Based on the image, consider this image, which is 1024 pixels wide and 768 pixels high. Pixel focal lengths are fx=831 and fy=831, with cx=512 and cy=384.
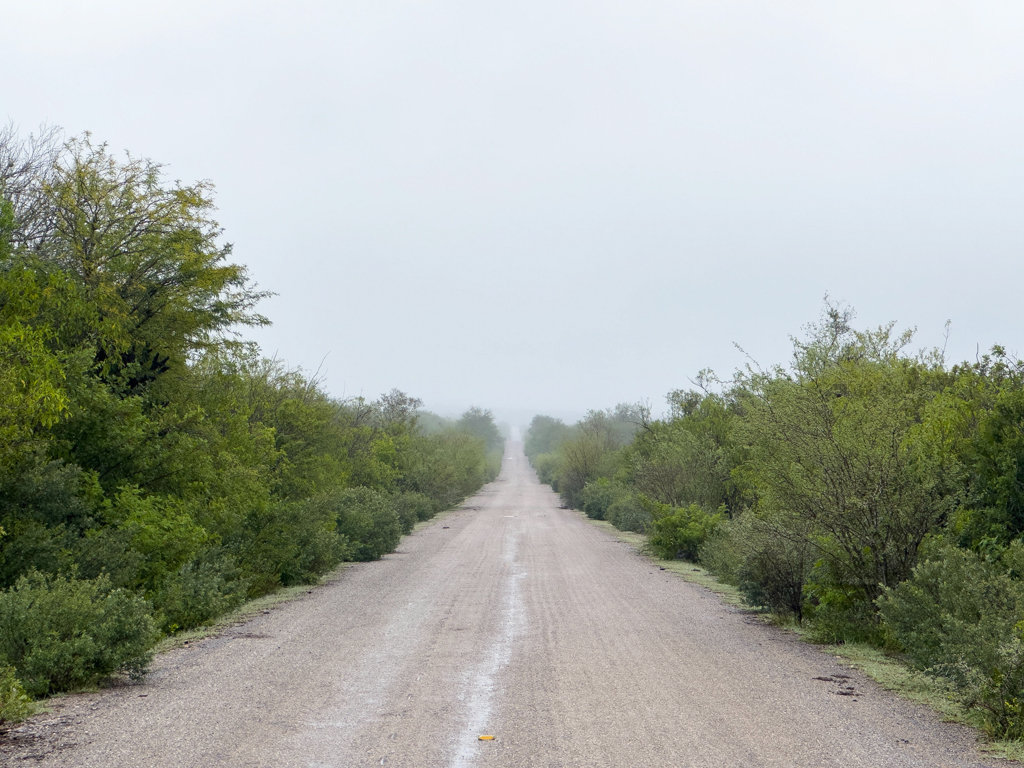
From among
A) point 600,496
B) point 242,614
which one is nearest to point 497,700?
point 242,614

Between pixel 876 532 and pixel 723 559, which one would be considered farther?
pixel 723 559

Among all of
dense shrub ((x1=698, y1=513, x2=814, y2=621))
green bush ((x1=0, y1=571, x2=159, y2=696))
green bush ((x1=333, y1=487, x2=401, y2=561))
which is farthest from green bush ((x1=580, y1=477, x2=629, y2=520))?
green bush ((x1=0, y1=571, x2=159, y2=696))

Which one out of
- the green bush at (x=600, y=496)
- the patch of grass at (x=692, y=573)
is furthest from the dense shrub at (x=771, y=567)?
the green bush at (x=600, y=496)

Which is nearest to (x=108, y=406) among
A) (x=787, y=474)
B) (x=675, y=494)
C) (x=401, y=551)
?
(x=787, y=474)

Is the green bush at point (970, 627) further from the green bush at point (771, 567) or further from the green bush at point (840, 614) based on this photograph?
the green bush at point (771, 567)

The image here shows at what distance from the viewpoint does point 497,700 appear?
8.12m

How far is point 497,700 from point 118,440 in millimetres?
7780

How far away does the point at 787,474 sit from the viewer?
12.1 meters

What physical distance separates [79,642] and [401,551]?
20.3 meters

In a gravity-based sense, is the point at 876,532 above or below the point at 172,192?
below

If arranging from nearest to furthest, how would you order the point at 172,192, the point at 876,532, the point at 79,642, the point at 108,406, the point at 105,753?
the point at 105,753 < the point at 79,642 < the point at 876,532 < the point at 108,406 < the point at 172,192

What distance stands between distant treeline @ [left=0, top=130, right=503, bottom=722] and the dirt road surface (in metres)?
0.89

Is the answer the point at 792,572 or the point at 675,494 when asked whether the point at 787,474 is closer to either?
the point at 792,572

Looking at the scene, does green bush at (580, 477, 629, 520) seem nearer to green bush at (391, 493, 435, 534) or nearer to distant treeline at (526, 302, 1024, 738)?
green bush at (391, 493, 435, 534)
